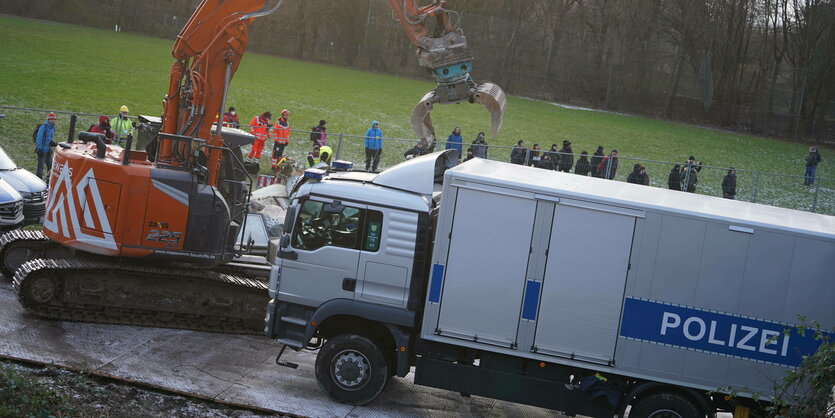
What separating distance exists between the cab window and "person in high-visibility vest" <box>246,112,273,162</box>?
17.2 meters

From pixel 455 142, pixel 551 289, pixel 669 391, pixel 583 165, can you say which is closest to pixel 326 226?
A: pixel 551 289

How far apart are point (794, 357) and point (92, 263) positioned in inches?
390

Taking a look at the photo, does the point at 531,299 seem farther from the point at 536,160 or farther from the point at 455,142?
the point at 536,160

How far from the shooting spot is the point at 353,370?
10961 mm

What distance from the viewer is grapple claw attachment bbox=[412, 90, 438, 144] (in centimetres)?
1268

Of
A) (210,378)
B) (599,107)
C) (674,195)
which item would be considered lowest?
(210,378)


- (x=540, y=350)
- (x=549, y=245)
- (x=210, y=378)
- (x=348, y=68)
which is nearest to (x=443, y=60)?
(x=549, y=245)

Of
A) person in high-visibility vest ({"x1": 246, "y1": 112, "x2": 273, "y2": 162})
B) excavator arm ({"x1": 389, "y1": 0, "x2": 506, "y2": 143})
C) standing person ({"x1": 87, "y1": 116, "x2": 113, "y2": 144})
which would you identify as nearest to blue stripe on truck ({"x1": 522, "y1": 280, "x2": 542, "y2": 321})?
excavator arm ({"x1": 389, "y1": 0, "x2": 506, "y2": 143})

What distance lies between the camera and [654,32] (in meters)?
59.6

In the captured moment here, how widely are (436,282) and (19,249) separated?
7.87 m

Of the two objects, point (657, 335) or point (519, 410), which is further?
point (519, 410)

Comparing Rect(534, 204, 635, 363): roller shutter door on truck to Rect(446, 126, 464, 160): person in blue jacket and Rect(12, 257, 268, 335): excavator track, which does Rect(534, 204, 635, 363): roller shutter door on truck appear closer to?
Rect(12, 257, 268, 335): excavator track

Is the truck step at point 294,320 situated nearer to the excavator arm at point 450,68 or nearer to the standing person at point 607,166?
the excavator arm at point 450,68

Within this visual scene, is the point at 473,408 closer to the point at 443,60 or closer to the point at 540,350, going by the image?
the point at 540,350
